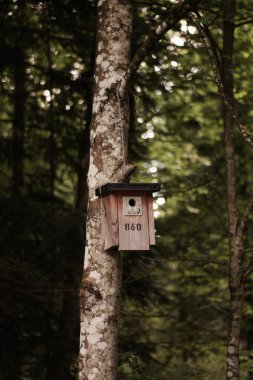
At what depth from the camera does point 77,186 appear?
29.5ft

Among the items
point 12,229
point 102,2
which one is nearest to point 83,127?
point 12,229

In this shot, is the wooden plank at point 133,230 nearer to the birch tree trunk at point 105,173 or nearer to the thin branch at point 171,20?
the birch tree trunk at point 105,173

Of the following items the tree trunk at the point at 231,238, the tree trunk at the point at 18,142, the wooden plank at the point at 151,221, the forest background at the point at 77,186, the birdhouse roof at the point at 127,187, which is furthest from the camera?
the tree trunk at the point at 18,142

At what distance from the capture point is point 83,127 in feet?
31.2

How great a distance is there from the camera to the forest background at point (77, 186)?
23.7 ft

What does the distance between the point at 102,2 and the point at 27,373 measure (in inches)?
229

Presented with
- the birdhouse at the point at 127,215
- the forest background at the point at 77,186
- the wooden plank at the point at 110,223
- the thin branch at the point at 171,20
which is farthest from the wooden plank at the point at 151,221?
the forest background at the point at 77,186

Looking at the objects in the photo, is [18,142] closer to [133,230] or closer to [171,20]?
[171,20]

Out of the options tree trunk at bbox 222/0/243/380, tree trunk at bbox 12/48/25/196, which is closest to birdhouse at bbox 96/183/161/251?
tree trunk at bbox 222/0/243/380

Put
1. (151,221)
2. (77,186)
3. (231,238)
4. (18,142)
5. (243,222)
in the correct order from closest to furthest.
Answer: (151,221) < (243,222) < (231,238) < (77,186) < (18,142)

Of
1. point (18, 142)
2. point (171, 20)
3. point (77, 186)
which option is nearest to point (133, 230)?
point (171, 20)

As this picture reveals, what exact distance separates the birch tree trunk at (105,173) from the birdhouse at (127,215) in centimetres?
14

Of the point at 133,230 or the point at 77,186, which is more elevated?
the point at 77,186

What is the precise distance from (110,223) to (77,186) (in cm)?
486
